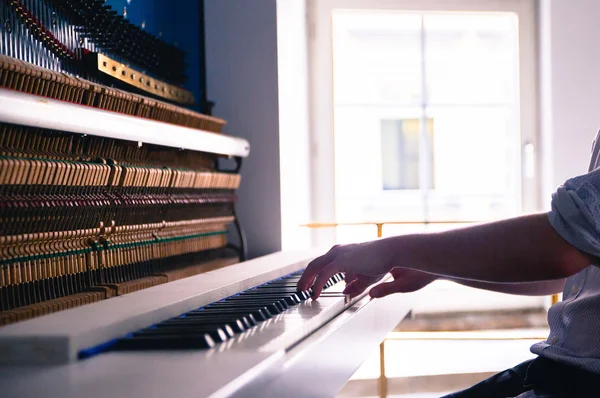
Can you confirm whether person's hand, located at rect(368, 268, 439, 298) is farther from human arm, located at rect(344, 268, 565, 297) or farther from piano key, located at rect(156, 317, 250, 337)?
piano key, located at rect(156, 317, 250, 337)

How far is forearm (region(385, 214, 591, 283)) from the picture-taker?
1247 mm

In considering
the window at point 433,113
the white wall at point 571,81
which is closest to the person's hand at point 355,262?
the window at point 433,113

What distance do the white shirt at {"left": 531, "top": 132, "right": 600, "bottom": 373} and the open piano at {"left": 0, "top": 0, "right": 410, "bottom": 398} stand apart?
0.46 metres

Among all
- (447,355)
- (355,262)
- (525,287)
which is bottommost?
(447,355)

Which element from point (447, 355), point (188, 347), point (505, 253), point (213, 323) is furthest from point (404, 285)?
point (447, 355)

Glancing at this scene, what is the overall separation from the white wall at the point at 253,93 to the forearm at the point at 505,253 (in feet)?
6.97

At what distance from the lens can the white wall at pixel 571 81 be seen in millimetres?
4945

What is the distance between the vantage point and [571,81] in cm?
500

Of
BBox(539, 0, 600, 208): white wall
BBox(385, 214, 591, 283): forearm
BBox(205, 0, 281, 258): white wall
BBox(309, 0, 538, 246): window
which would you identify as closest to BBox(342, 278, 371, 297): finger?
BBox(385, 214, 591, 283): forearm

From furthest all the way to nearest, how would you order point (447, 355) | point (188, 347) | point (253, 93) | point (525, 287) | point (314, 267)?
point (447, 355) → point (253, 93) → point (525, 287) → point (314, 267) → point (188, 347)

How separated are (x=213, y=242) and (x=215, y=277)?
2.77 feet

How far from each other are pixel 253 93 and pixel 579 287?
2128 mm

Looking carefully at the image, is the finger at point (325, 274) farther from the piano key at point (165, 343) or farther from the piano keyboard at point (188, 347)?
the piano key at point (165, 343)

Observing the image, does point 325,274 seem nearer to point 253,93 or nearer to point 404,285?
point 404,285
